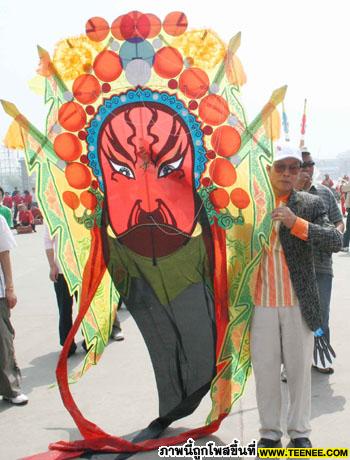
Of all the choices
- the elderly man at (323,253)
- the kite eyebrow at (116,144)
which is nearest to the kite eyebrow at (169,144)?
the kite eyebrow at (116,144)

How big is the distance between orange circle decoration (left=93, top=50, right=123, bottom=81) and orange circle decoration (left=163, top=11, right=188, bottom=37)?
11.9 inches

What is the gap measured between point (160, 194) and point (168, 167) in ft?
0.51

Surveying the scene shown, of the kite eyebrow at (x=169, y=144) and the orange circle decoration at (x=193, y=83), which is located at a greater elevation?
the orange circle decoration at (x=193, y=83)

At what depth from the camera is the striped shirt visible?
3.21 metres

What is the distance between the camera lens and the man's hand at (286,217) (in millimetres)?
3104

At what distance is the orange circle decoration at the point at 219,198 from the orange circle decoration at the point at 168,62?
2.13 ft

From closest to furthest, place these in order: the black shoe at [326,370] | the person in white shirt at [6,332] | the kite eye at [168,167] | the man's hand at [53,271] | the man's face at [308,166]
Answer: the kite eye at [168,167] → the person in white shirt at [6,332] → the man's face at [308,166] → the black shoe at [326,370] → the man's hand at [53,271]

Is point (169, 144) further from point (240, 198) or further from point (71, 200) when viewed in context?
point (71, 200)

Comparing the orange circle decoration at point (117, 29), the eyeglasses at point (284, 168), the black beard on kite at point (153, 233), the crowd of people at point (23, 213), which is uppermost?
the orange circle decoration at point (117, 29)

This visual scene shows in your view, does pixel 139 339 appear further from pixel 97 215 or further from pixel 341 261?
pixel 341 261

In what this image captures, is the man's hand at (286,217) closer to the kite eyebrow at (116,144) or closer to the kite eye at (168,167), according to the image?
the kite eye at (168,167)

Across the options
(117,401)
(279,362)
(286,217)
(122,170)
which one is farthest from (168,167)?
(117,401)

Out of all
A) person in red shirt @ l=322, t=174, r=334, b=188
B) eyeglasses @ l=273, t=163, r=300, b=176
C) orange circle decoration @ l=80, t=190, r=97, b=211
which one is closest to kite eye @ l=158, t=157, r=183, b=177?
orange circle decoration @ l=80, t=190, r=97, b=211

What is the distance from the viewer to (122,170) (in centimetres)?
336
